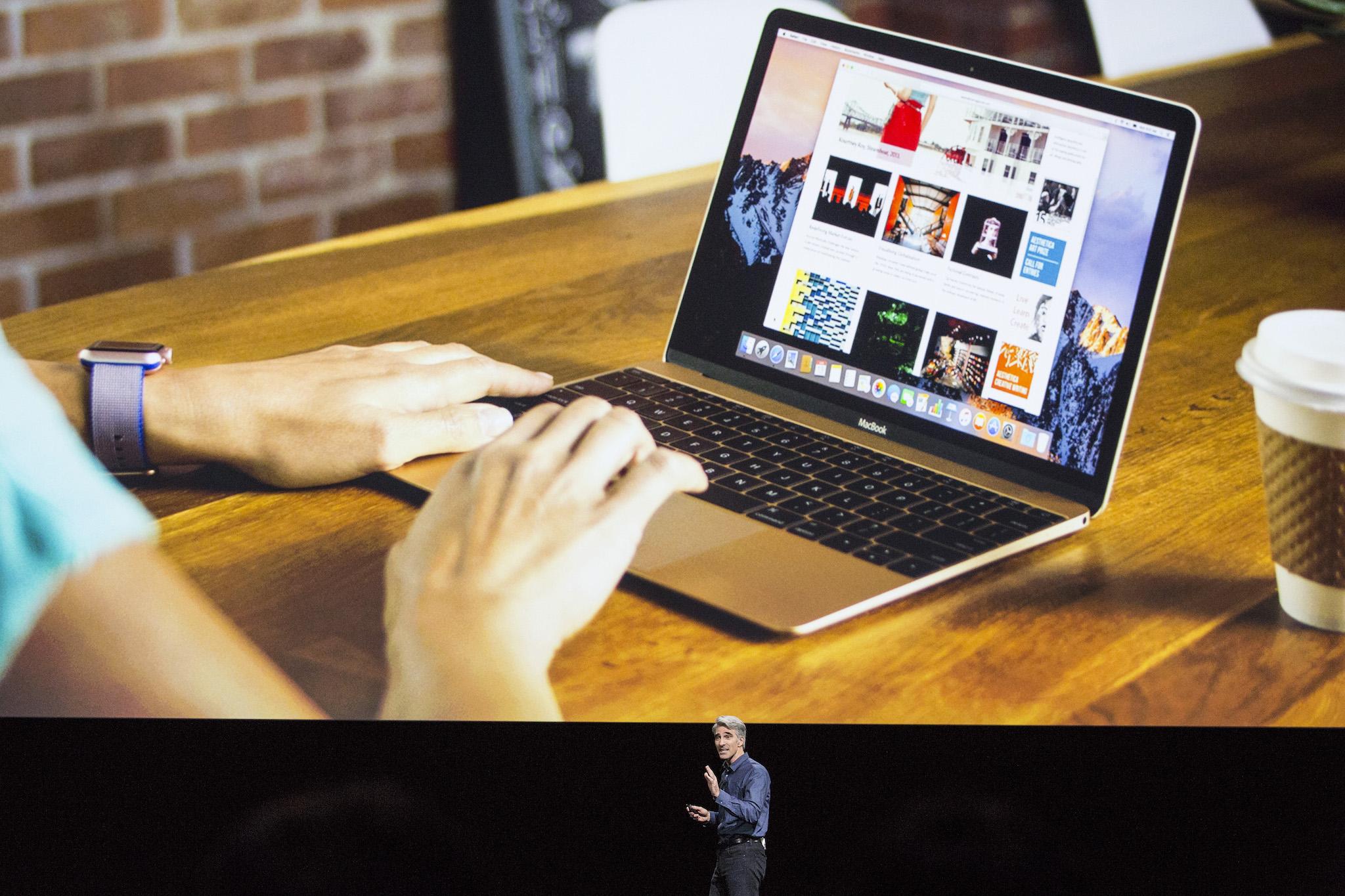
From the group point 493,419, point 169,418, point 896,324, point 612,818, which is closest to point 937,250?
point 896,324

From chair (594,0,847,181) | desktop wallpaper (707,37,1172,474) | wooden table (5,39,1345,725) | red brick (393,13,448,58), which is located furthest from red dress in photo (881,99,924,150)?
red brick (393,13,448,58)

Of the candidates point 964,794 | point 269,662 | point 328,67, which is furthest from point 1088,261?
point 328,67

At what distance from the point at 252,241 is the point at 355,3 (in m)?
0.36

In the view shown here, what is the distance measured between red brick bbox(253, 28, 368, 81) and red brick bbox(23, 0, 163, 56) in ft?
0.48

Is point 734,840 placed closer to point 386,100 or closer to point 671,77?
point 671,77

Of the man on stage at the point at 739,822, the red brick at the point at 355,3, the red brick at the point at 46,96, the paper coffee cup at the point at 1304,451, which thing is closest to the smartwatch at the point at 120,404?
the man on stage at the point at 739,822

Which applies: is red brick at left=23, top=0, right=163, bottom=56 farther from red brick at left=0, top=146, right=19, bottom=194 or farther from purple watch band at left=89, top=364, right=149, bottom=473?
purple watch band at left=89, top=364, right=149, bottom=473

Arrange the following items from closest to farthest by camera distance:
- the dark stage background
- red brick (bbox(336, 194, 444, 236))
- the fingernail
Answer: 1. the fingernail
2. the dark stage background
3. red brick (bbox(336, 194, 444, 236))

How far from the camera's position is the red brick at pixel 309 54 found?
1.73 m

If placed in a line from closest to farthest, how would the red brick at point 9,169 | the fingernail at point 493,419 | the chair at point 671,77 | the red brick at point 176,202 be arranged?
the fingernail at point 493,419 < the chair at point 671,77 < the red brick at point 9,169 < the red brick at point 176,202

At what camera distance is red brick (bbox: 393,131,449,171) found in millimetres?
1934

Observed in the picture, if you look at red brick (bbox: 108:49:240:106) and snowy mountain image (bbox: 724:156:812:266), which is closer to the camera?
snowy mountain image (bbox: 724:156:812:266)

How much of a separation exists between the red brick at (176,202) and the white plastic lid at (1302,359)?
1482 millimetres

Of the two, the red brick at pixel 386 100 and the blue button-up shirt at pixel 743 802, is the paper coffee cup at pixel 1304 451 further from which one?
the red brick at pixel 386 100
